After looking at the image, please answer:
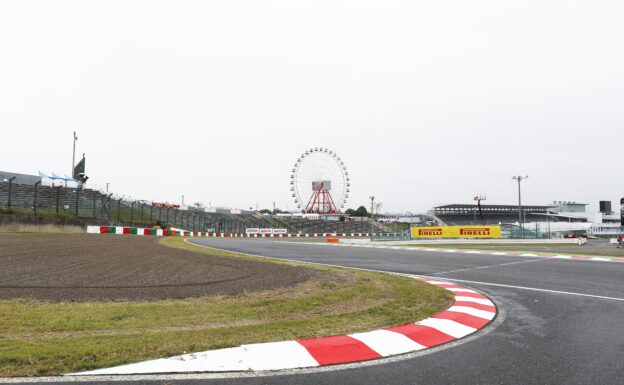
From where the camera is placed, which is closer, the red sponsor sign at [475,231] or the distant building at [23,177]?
the red sponsor sign at [475,231]

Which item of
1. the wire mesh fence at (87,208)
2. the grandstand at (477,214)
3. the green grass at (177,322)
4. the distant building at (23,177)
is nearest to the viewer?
the green grass at (177,322)

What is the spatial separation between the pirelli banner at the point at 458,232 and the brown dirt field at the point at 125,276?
31435 millimetres

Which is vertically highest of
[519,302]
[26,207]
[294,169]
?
[294,169]

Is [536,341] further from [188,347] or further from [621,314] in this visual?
[188,347]

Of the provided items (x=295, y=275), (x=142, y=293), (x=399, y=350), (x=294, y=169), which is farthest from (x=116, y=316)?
(x=294, y=169)

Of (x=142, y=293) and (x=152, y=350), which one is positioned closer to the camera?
(x=152, y=350)

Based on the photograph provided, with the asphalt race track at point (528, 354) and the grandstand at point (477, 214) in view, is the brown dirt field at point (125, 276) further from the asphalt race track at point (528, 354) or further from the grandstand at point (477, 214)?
the grandstand at point (477, 214)

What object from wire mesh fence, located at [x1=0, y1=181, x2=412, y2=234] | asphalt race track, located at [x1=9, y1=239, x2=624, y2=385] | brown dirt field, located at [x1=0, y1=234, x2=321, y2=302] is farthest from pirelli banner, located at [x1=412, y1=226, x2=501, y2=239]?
asphalt race track, located at [x1=9, y1=239, x2=624, y2=385]

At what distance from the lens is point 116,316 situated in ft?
17.2

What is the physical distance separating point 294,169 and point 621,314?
85978 millimetres

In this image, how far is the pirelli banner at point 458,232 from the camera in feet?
126

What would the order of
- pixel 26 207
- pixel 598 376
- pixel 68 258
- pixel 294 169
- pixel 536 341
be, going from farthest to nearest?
1. pixel 294 169
2. pixel 26 207
3. pixel 68 258
4. pixel 536 341
5. pixel 598 376

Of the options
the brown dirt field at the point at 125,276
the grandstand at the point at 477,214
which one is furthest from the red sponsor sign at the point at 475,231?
the grandstand at the point at 477,214

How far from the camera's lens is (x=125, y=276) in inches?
333
